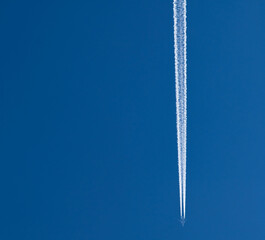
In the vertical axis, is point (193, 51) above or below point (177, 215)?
above

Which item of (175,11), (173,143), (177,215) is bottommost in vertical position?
(177,215)

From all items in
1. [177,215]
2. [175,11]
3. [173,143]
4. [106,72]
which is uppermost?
[175,11]

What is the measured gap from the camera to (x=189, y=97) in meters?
11.8

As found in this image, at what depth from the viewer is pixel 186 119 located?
38.9 feet

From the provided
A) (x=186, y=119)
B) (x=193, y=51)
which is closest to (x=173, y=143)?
(x=186, y=119)

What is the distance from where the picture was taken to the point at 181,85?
39.1 feet

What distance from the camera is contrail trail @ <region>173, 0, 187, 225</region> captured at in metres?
11.8

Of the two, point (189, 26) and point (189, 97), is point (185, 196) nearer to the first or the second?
point (189, 97)

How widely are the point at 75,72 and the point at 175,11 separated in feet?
5.20

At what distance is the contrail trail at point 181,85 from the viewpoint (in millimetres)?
11844

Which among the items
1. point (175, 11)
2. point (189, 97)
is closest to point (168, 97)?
point (189, 97)

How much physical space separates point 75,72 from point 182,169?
1957 mm

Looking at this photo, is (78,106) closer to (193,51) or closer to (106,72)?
(106,72)

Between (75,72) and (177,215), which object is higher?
(75,72)
